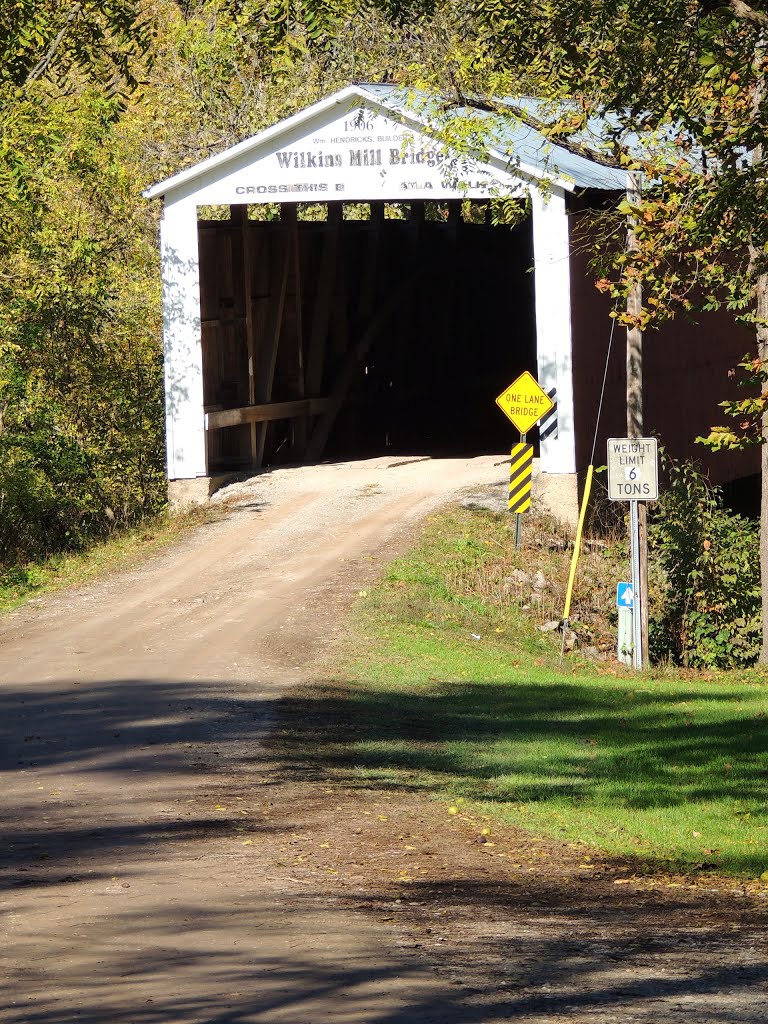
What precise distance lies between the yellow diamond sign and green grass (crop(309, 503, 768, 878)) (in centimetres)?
261

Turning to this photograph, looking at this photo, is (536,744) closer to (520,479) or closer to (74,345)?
(520,479)

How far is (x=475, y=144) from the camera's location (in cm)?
1934

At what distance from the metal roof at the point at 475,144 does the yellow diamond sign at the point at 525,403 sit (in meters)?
2.97

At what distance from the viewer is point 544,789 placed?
1096 cm

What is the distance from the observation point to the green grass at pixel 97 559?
20.0 m

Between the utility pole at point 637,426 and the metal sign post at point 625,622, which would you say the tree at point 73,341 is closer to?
the utility pole at point 637,426

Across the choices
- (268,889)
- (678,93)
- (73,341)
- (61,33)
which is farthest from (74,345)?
(268,889)

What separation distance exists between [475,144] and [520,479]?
4.85 meters

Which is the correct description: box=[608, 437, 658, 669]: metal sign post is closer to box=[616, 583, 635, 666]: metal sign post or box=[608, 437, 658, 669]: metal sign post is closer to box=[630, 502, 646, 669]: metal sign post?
box=[630, 502, 646, 669]: metal sign post

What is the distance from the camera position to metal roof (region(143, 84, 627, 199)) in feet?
67.1

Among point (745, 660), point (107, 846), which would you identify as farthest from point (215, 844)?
point (745, 660)

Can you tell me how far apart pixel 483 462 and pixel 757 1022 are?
70.6 feet

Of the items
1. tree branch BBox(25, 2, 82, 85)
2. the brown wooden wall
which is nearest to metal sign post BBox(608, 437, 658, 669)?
the brown wooden wall

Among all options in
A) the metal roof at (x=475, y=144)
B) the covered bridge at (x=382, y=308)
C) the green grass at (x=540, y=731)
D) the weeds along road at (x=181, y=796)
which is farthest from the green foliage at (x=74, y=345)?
the green grass at (x=540, y=731)
